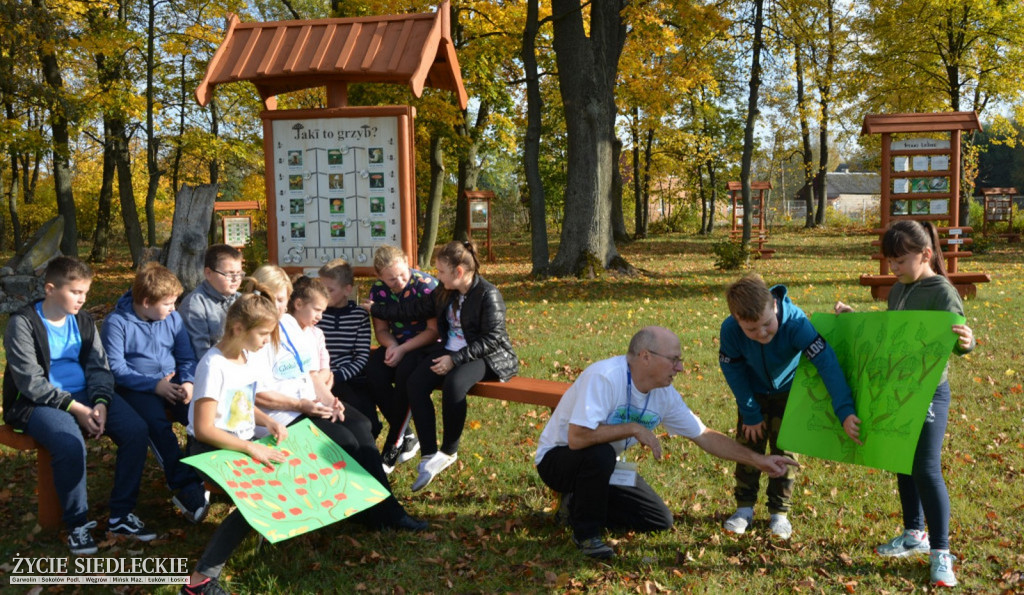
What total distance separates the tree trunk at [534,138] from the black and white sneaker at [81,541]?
39.9ft

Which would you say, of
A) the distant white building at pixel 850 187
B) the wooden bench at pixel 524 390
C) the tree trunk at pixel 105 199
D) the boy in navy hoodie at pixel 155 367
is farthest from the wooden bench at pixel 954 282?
the distant white building at pixel 850 187

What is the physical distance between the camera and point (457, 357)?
5.41 meters

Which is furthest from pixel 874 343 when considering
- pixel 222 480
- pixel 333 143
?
pixel 333 143

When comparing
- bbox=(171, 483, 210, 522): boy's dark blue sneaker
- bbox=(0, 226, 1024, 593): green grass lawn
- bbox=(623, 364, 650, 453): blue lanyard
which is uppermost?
bbox=(623, 364, 650, 453): blue lanyard

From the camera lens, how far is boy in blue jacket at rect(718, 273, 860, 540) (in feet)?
12.9

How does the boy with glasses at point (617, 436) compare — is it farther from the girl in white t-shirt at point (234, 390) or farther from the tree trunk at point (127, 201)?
the tree trunk at point (127, 201)

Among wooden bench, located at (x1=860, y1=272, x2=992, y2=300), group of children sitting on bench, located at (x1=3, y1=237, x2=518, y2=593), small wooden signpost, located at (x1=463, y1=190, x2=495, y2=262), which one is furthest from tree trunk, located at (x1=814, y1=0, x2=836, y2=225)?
group of children sitting on bench, located at (x1=3, y1=237, x2=518, y2=593)

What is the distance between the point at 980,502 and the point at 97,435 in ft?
17.2

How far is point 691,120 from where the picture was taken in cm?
4047

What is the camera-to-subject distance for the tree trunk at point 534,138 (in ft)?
51.2

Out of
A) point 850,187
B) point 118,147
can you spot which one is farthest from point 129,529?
point 850,187

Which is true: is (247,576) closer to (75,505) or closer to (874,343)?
(75,505)

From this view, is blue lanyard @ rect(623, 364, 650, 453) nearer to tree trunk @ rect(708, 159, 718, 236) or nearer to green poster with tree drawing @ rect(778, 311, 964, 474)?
green poster with tree drawing @ rect(778, 311, 964, 474)

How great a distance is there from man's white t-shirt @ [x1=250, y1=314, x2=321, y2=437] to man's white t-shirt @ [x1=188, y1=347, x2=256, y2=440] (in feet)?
0.60
